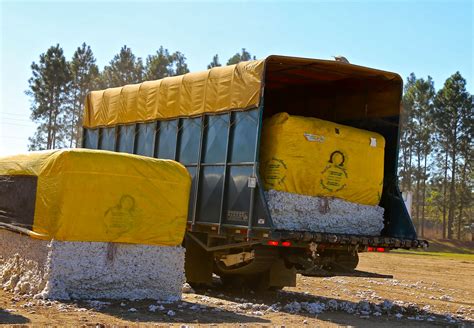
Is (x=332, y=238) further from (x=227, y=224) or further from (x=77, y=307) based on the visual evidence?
(x=77, y=307)

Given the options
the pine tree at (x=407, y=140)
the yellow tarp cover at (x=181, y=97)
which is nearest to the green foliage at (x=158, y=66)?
the pine tree at (x=407, y=140)

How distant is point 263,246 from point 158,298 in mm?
2051

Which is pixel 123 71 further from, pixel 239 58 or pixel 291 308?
pixel 291 308

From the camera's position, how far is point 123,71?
60562mm

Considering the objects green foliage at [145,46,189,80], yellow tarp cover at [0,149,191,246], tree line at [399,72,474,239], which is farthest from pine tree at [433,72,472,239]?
yellow tarp cover at [0,149,191,246]

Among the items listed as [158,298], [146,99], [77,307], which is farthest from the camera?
[146,99]

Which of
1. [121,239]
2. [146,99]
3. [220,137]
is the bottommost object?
[121,239]

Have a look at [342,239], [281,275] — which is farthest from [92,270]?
[342,239]

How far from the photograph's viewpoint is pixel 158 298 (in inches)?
412

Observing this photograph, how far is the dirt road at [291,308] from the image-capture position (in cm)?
866

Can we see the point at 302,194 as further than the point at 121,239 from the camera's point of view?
Yes

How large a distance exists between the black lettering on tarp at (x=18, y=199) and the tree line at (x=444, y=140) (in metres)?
45.3

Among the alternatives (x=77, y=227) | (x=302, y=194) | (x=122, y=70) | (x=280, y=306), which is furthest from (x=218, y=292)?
(x=122, y=70)

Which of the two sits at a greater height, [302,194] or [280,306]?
[302,194]
